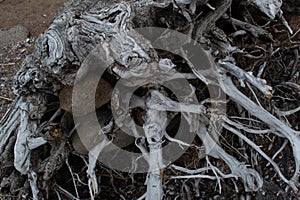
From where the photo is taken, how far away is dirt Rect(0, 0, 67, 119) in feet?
6.62

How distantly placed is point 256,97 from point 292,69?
306 millimetres

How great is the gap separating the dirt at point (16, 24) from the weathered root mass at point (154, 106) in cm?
40

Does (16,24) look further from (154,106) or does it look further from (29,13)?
(154,106)

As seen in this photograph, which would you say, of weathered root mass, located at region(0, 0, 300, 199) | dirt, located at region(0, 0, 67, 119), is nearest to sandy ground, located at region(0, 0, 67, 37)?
dirt, located at region(0, 0, 67, 119)

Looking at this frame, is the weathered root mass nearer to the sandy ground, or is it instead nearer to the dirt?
the dirt

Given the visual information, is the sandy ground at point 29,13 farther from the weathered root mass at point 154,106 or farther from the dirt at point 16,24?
the weathered root mass at point 154,106

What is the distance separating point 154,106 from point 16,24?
1.10 m

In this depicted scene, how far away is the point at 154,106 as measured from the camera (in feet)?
4.83

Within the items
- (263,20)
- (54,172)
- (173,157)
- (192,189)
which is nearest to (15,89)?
(54,172)

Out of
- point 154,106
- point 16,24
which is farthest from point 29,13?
point 154,106

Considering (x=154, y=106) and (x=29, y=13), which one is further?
(x=29, y=13)

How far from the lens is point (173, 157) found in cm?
159

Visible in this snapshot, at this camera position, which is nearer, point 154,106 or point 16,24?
point 154,106

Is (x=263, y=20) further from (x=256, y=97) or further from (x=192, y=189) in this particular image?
(x=192, y=189)
